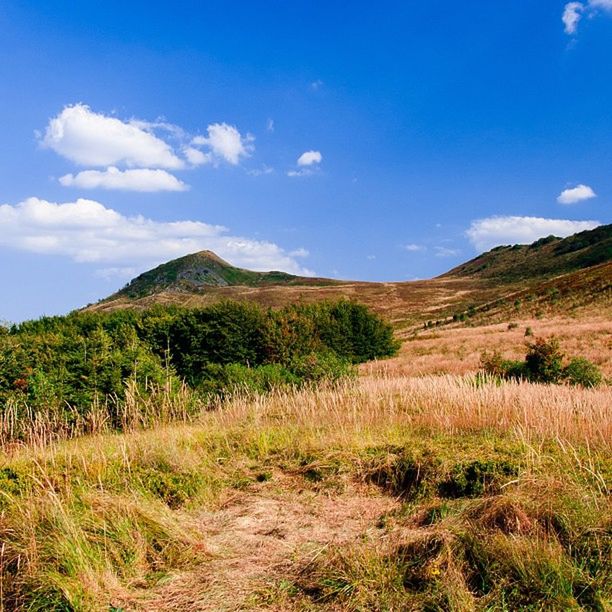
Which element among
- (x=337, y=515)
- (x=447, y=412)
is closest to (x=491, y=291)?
(x=447, y=412)

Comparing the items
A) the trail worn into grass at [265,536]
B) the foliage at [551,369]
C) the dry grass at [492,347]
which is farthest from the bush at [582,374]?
the trail worn into grass at [265,536]

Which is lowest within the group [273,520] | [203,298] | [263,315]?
[273,520]

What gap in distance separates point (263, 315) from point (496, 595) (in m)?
33.0

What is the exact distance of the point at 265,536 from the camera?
199 inches

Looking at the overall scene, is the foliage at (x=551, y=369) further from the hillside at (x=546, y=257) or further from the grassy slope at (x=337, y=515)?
the hillside at (x=546, y=257)

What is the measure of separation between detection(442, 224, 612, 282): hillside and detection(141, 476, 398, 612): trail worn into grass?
96.3 meters

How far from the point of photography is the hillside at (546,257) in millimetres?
99438

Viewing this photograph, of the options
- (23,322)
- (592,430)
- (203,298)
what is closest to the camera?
(592,430)

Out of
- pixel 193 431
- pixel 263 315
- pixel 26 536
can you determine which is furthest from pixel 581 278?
pixel 26 536

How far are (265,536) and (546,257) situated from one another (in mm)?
136162

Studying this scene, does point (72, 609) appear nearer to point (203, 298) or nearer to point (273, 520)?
point (273, 520)

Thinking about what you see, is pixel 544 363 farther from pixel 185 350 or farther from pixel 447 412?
pixel 185 350

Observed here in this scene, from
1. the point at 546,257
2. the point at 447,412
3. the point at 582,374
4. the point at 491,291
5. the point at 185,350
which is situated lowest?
the point at 582,374

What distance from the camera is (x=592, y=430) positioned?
21.9 feet
